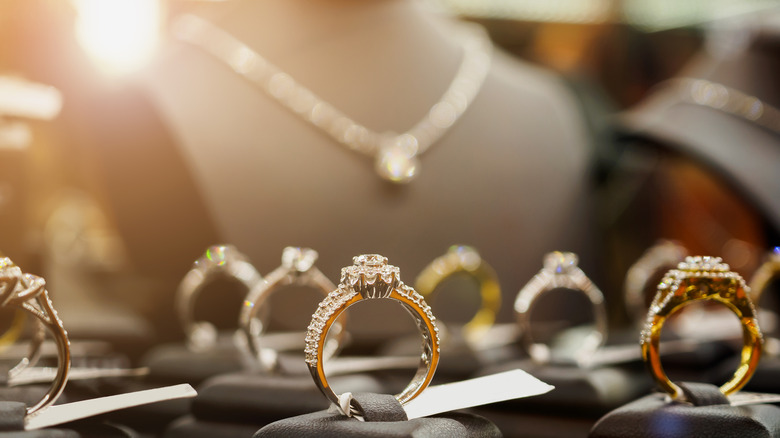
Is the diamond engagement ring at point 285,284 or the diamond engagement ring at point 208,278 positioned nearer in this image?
the diamond engagement ring at point 285,284

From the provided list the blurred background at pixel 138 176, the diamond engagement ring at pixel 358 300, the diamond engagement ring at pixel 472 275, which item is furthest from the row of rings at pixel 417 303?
the blurred background at pixel 138 176

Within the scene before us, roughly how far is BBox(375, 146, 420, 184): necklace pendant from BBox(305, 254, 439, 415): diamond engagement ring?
1.50ft

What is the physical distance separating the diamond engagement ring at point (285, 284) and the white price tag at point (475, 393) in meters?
0.15

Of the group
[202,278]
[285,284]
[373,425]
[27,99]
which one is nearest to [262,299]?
[285,284]

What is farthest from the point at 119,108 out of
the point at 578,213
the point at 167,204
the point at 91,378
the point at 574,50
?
the point at 574,50

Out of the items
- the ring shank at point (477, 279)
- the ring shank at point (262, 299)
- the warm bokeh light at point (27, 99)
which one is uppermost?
the warm bokeh light at point (27, 99)

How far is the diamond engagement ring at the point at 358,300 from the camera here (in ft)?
1.60

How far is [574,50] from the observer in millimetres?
1579

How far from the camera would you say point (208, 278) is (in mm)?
791

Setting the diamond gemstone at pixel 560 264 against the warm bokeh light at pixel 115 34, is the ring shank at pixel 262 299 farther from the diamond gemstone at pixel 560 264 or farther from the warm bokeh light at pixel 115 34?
the warm bokeh light at pixel 115 34

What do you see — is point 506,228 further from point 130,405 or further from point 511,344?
point 130,405

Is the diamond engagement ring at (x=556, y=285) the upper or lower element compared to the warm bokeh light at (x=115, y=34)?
lower

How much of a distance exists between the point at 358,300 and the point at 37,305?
0.64ft

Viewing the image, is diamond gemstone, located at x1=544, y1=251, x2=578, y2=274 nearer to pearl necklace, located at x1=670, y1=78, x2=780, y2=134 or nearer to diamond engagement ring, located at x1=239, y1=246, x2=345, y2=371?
diamond engagement ring, located at x1=239, y1=246, x2=345, y2=371
